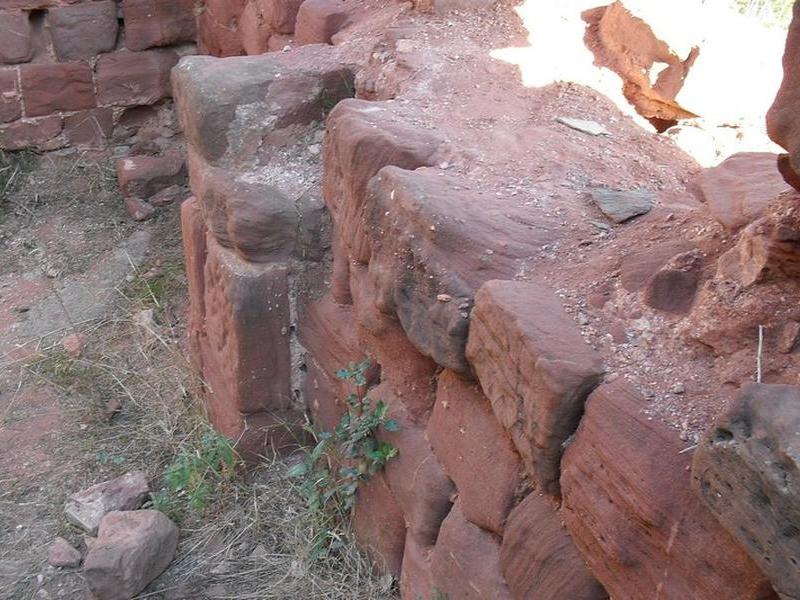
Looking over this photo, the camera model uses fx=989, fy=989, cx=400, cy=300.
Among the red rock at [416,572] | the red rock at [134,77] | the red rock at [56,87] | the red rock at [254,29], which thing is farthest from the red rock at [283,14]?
the red rock at [416,572]

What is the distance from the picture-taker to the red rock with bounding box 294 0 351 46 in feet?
11.3

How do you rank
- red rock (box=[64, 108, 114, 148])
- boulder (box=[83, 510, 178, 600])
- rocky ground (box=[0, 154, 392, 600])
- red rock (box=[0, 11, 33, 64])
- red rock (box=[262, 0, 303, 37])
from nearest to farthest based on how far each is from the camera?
boulder (box=[83, 510, 178, 600]) → rocky ground (box=[0, 154, 392, 600]) → red rock (box=[262, 0, 303, 37]) → red rock (box=[0, 11, 33, 64]) → red rock (box=[64, 108, 114, 148])

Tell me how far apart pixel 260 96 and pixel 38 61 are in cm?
253

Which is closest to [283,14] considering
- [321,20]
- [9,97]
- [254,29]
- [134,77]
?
[254,29]

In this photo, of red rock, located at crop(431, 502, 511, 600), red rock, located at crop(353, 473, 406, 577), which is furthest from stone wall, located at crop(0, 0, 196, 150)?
red rock, located at crop(431, 502, 511, 600)

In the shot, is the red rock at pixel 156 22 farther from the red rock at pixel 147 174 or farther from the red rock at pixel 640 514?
the red rock at pixel 640 514

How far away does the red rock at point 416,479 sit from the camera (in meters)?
2.39

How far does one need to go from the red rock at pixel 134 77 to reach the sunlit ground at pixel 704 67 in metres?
2.70

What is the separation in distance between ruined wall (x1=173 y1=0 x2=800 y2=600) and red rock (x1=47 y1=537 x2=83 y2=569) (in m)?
0.61

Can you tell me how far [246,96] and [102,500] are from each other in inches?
53.5

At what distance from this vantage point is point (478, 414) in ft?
7.08

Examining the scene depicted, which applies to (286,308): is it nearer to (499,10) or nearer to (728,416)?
(499,10)

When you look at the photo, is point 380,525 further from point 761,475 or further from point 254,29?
point 254,29

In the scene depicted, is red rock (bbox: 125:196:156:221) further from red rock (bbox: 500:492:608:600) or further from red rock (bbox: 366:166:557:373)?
red rock (bbox: 500:492:608:600)
